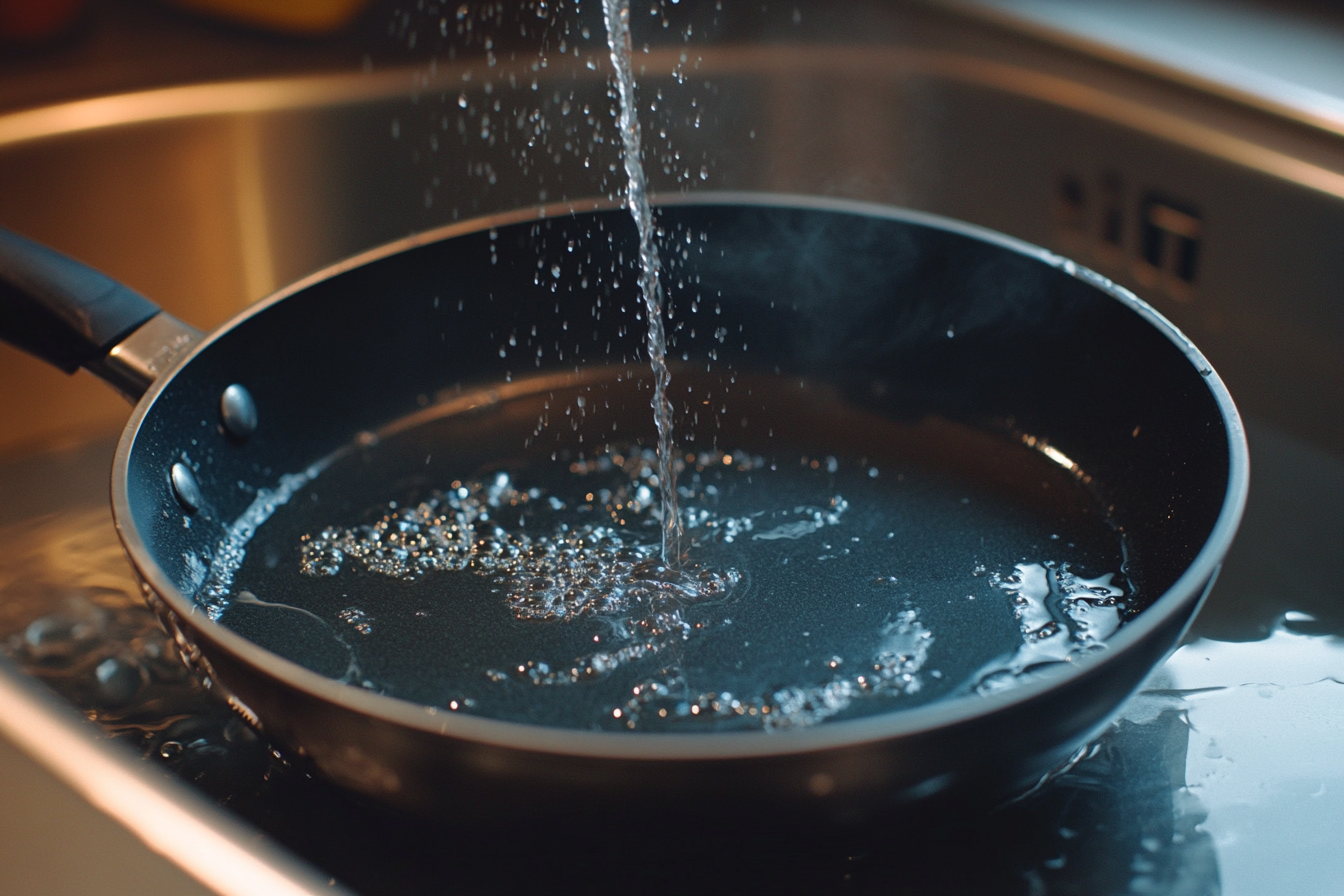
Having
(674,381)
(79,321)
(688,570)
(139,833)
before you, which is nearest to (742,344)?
(674,381)

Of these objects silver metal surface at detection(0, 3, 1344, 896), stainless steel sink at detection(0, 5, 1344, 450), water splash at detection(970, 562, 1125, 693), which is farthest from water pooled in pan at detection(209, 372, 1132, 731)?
stainless steel sink at detection(0, 5, 1344, 450)

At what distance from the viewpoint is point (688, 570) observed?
1.64ft

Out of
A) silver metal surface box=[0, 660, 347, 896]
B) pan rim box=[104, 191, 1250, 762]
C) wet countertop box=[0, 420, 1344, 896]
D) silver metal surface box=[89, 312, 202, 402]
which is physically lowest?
wet countertop box=[0, 420, 1344, 896]

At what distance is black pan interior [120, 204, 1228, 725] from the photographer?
1.73 ft

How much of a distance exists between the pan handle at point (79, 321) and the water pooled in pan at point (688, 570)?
0.09 m

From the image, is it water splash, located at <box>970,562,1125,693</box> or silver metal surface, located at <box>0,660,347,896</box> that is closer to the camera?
silver metal surface, located at <box>0,660,347,896</box>

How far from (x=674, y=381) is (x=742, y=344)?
0.04 m

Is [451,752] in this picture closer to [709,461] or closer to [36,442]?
[709,461]

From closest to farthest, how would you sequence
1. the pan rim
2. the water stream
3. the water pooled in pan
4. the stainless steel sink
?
the pan rim → the water pooled in pan → the water stream → the stainless steel sink

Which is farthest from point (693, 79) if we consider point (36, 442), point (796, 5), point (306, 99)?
point (36, 442)

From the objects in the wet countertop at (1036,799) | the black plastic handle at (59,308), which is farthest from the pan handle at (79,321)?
the wet countertop at (1036,799)

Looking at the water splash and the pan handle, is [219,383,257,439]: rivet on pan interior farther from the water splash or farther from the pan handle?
the water splash

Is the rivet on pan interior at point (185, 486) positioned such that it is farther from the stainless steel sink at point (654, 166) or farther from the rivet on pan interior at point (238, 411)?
the stainless steel sink at point (654, 166)

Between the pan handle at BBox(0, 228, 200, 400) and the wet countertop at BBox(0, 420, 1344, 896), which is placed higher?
the pan handle at BBox(0, 228, 200, 400)
